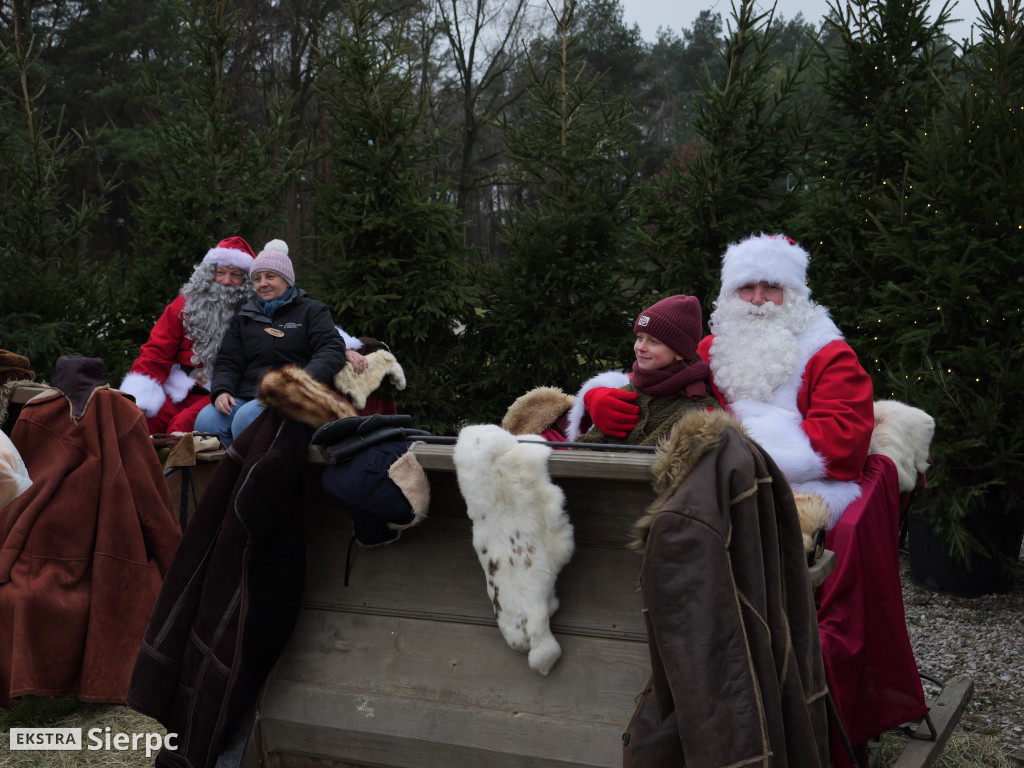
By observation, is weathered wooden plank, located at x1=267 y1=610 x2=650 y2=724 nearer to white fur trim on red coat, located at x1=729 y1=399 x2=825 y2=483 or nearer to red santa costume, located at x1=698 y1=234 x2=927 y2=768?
red santa costume, located at x1=698 y1=234 x2=927 y2=768

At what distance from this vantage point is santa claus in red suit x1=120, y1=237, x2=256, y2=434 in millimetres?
5961

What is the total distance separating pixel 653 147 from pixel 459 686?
985 inches

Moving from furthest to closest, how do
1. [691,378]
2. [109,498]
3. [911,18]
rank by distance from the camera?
[911,18] < [109,498] < [691,378]

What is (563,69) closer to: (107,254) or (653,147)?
(653,147)

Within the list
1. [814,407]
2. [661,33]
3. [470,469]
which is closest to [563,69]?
[814,407]

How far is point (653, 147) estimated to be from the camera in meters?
25.9

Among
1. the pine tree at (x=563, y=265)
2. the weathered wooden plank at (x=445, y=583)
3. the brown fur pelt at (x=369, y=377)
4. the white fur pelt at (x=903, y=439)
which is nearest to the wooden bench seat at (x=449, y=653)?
the weathered wooden plank at (x=445, y=583)

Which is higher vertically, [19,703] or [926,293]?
[926,293]

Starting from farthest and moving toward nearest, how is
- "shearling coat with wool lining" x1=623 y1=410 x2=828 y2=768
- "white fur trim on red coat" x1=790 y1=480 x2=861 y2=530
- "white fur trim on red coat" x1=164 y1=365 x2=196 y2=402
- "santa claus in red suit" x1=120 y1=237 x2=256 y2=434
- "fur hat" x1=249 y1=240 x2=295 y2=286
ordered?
"white fur trim on red coat" x1=164 y1=365 x2=196 y2=402 → "santa claus in red suit" x1=120 y1=237 x2=256 y2=434 → "fur hat" x1=249 y1=240 x2=295 y2=286 → "white fur trim on red coat" x1=790 y1=480 x2=861 y2=530 → "shearling coat with wool lining" x1=623 y1=410 x2=828 y2=768

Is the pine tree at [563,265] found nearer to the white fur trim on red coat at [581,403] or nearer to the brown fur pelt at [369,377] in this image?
the brown fur pelt at [369,377]

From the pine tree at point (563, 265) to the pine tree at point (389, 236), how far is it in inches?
15.9

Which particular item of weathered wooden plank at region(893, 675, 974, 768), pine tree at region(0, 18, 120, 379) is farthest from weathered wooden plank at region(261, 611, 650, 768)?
pine tree at region(0, 18, 120, 379)

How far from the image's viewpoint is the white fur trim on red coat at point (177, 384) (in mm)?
6066

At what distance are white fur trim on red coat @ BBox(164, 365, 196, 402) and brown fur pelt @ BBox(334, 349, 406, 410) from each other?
1.30 metres
